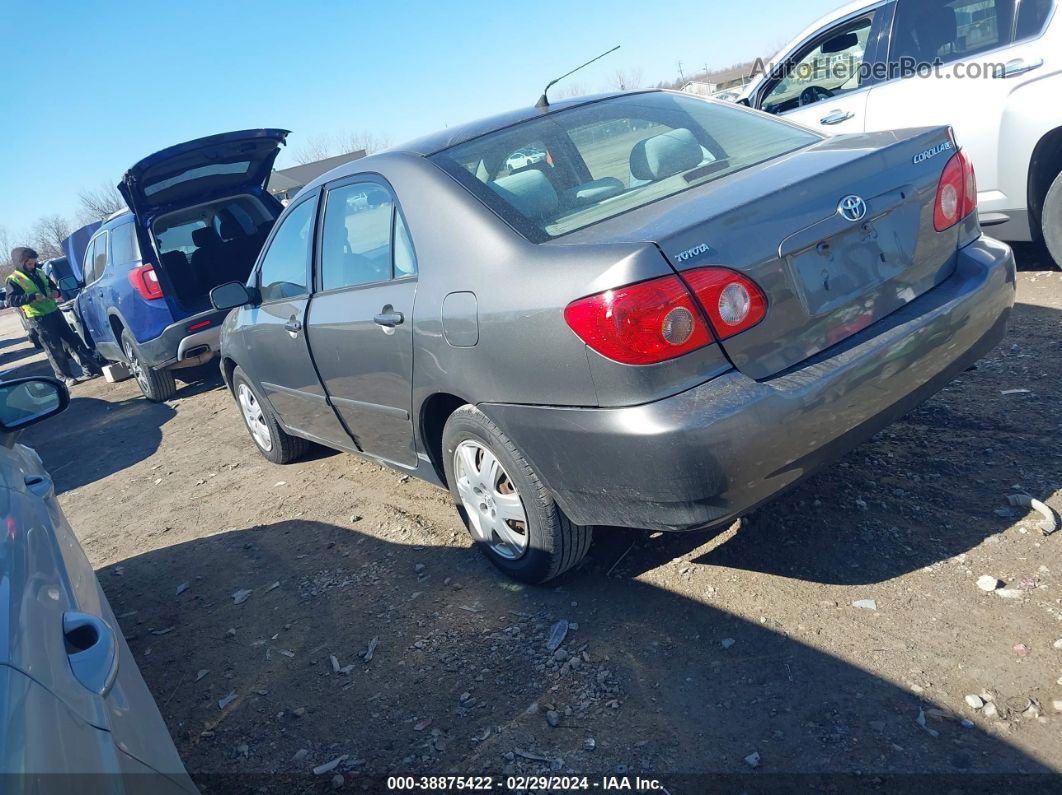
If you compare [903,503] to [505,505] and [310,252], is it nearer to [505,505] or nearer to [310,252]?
[505,505]

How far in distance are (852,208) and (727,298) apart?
0.59m

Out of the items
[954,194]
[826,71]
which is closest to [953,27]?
[826,71]

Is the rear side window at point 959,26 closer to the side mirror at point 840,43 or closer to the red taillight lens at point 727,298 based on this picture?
the side mirror at point 840,43

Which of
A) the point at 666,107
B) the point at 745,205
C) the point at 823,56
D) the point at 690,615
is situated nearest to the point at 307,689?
the point at 690,615

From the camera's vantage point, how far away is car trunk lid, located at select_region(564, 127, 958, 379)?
8.39ft

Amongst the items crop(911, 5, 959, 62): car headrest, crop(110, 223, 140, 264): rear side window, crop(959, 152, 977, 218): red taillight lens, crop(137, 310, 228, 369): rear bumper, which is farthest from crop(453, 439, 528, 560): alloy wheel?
crop(110, 223, 140, 264): rear side window

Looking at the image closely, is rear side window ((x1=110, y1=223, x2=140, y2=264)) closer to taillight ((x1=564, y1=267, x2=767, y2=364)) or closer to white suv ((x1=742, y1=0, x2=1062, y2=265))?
white suv ((x1=742, y1=0, x2=1062, y2=265))

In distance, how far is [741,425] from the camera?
246cm

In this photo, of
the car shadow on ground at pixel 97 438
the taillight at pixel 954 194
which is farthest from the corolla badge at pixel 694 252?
the car shadow on ground at pixel 97 438

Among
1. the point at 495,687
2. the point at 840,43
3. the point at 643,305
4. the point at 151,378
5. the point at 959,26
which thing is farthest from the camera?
the point at 151,378

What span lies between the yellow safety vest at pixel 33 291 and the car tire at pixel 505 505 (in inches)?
405

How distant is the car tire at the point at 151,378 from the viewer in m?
9.12

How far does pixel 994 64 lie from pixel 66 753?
20.1 feet

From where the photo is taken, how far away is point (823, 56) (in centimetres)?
660
